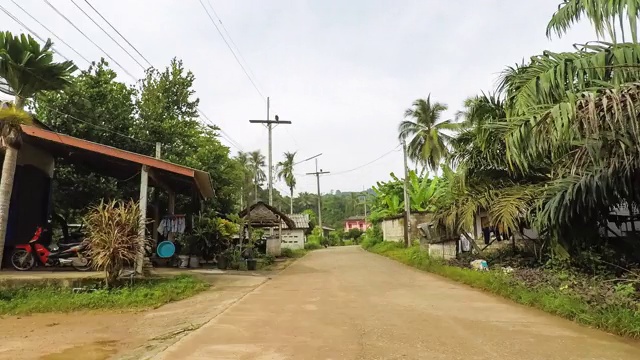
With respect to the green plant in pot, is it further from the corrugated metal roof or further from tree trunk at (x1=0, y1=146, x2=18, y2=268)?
the corrugated metal roof

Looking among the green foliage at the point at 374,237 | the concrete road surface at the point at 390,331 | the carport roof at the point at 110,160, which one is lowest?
the concrete road surface at the point at 390,331

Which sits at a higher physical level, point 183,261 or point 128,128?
point 128,128

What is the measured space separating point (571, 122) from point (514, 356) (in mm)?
2714

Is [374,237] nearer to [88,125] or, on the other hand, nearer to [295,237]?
[295,237]

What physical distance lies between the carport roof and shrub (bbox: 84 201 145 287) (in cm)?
204

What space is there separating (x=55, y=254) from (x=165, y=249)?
279 centimetres

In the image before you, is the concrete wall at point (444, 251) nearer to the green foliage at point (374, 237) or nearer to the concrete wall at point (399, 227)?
the concrete wall at point (399, 227)

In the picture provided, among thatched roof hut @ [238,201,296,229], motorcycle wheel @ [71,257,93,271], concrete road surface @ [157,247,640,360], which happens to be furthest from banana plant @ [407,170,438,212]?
motorcycle wheel @ [71,257,93,271]

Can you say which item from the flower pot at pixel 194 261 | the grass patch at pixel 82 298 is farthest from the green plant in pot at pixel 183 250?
the grass patch at pixel 82 298

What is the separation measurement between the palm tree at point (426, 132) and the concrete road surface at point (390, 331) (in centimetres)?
1643

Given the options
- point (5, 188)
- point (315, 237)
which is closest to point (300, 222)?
point (315, 237)

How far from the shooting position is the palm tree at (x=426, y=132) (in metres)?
25.0

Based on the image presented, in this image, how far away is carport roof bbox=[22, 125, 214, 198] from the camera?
395 inches

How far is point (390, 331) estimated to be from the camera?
5777 millimetres
